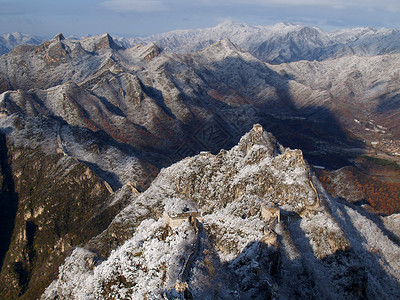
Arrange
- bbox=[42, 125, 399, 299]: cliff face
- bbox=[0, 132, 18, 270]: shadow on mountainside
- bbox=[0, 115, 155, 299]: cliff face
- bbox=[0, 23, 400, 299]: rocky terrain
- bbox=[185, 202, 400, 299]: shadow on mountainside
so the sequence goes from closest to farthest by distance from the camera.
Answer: bbox=[185, 202, 400, 299]: shadow on mountainside < bbox=[42, 125, 399, 299]: cliff face < bbox=[0, 23, 400, 299]: rocky terrain < bbox=[0, 115, 155, 299]: cliff face < bbox=[0, 132, 18, 270]: shadow on mountainside

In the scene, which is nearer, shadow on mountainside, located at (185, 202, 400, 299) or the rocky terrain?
shadow on mountainside, located at (185, 202, 400, 299)

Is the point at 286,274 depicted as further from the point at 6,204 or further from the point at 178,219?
the point at 6,204

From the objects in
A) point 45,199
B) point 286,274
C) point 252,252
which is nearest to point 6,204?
point 45,199

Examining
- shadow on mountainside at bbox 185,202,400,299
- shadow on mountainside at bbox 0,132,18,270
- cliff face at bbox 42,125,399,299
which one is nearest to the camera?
shadow on mountainside at bbox 185,202,400,299

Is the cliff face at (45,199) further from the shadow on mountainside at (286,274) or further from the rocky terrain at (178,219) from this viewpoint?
the shadow on mountainside at (286,274)

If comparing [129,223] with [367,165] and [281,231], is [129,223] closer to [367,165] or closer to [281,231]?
[281,231]

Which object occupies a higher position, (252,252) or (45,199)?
(252,252)

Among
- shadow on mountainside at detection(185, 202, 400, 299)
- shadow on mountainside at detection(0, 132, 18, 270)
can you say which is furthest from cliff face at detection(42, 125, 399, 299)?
shadow on mountainside at detection(0, 132, 18, 270)

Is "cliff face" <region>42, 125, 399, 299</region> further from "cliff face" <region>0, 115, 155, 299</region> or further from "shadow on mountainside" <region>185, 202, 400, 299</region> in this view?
"cliff face" <region>0, 115, 155, 299</region>

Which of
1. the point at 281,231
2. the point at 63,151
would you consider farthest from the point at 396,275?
the point at 63,151

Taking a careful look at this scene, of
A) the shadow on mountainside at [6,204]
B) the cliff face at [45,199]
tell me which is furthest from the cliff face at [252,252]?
the shadow on mountainside at [6,204]
